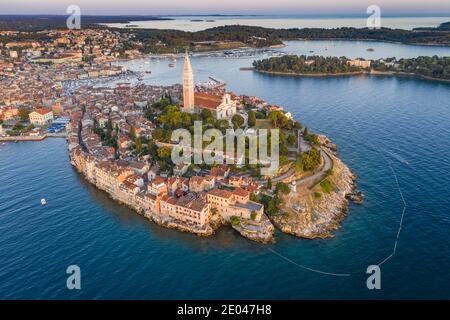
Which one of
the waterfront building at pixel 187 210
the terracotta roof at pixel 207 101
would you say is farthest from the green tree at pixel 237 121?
the waterfront building at pixel 187 210

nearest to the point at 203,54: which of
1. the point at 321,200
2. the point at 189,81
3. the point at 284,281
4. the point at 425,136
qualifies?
the point at 189,81

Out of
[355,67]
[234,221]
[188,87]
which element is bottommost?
[234,221]

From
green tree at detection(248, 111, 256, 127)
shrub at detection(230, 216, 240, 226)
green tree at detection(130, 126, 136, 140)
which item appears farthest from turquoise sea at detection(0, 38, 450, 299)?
green tree at detection(248, 111, 256, 127)

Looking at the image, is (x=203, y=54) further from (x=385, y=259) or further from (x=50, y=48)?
(x=385, y=259)

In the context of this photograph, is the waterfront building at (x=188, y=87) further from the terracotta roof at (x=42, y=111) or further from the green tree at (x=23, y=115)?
the green tree at (x=23, y=115)

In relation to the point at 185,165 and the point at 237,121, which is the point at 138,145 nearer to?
the point at 185,165

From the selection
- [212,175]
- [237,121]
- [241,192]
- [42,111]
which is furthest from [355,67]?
[241,192]
